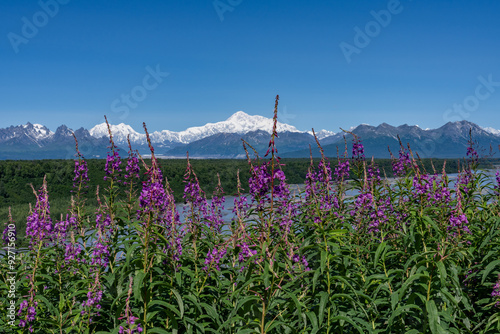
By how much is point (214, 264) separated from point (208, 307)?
707mm

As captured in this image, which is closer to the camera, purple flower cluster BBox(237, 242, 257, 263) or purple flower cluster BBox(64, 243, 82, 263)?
purple flower cluster BBox(237, 242, 257, 263)

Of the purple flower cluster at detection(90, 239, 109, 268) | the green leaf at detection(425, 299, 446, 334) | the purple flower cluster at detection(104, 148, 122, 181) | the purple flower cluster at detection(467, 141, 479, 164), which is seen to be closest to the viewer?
the green leaf at detection(425, 299, 446, 334)

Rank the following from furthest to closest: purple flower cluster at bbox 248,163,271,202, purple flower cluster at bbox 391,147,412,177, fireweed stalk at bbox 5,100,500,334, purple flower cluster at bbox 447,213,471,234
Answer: purple flower cluster at bbox 391,147,412,177, purple flower cluster at bbox 447,213,471,234, purple flower cluster at bbox 248,163,271,202, fireweed stalk at bbox 5,100,500,334

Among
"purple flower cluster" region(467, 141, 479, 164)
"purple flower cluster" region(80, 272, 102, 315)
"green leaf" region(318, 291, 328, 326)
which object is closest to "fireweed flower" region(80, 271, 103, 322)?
"purple flower cluster" region(80, 272, 102, 315)

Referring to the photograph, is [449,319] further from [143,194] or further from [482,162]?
[482,162]

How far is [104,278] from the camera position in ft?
16.9

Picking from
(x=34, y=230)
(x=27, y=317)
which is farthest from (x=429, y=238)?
(x=34, y=230)

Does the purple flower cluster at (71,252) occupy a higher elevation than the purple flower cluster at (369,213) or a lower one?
lower

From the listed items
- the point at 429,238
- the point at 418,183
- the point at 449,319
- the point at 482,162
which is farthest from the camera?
the point at 482,162

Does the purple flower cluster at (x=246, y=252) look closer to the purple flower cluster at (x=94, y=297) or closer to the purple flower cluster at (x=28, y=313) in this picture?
the purple flower cluster at (x=94, y=297)

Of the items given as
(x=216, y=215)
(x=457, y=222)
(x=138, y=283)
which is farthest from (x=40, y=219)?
(x=457, y=222)

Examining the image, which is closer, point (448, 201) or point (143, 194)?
point (143, 194)

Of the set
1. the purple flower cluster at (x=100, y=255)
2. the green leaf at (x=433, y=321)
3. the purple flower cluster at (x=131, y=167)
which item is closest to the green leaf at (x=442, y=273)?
the green leaf at (x=433, y=321)

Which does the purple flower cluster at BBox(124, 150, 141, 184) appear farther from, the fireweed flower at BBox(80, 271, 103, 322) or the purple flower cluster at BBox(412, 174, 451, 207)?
the purple flower cluster at BBox(412, 174, 451, 207)
